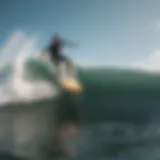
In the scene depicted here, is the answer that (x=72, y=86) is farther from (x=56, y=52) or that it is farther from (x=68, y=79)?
(x=56, y=52)

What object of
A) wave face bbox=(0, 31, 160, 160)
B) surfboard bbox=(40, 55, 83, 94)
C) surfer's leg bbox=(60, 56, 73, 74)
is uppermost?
surfer's leg bbox=(60, 56, 73, 74)

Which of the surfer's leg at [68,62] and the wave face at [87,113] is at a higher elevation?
Result: the surfer's leg at [68,62]

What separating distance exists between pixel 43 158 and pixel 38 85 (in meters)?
0.45

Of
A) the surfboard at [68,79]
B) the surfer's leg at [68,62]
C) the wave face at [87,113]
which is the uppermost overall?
the surfer's leg at [68,62]

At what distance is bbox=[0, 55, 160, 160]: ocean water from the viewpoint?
7.22 feet

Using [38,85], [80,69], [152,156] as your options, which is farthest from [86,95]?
[152,156]

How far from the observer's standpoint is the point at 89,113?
227 centimetres

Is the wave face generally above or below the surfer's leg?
below

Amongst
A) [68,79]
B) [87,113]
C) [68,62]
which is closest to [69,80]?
[68,79]

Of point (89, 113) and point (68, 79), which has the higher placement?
point (68, 79)

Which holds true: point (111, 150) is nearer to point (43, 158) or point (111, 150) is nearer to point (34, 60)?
point (43, 158)

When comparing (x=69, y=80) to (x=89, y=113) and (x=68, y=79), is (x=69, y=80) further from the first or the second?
(x=89, y=113)

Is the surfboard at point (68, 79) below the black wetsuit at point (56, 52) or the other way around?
below

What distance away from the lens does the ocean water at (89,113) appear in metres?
2.20
